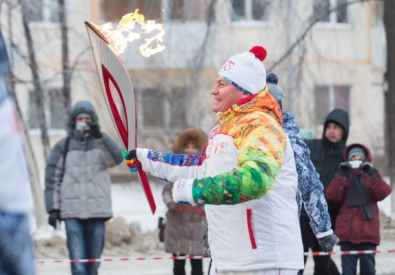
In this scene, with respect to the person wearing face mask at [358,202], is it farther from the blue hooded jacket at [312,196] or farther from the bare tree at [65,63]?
the bare tree at [65,63]

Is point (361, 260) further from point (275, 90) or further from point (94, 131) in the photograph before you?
point (275, 90)

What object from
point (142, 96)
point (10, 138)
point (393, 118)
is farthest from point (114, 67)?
point (142, 96)

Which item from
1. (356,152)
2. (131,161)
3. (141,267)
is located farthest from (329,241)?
(141,267)

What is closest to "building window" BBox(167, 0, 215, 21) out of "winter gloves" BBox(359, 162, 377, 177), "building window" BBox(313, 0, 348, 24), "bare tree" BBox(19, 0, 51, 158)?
"building window" BBox(313, 0, 348, 24)

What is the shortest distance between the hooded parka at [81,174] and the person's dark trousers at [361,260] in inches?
80.6

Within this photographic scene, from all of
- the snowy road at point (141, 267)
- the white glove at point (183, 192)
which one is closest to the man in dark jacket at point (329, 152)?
the snowy road at point (141, 267)

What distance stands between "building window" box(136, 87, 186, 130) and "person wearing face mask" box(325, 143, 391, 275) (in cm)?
1200

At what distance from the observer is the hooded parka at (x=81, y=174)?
29.3 ft

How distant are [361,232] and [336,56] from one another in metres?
16.9

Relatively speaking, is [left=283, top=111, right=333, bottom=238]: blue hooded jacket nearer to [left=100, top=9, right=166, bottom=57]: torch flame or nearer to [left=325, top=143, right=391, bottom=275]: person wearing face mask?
[left=100, top=9, right=166, bottom=57]: torch flame

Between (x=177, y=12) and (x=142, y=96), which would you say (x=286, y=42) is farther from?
(x=142, y=96)

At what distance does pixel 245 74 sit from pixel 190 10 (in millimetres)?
13756

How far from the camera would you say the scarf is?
8836 millimetres

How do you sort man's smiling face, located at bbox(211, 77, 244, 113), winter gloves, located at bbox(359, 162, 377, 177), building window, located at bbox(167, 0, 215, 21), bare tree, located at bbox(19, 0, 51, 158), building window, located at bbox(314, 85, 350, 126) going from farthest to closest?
Answer: building window, located at bbox(314, 85, 350, 126)
building window, located at bbox(167, 0, 215, 21)
bare tree, located at bbox(19, 0, 51, 158)
winter gloves, located at bbox(359, 162, 377, 177)
man's smiling face, located at bbox(211, 77, 244, 113)
